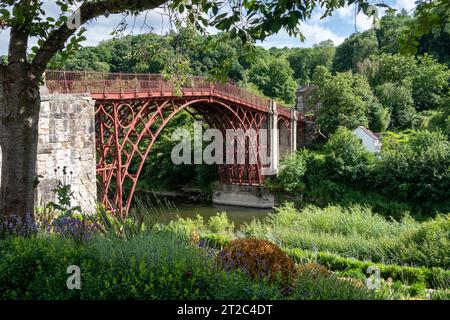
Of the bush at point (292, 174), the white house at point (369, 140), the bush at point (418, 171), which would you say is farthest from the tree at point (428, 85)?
the bush at point (292, 174)

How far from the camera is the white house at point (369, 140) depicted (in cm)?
3059

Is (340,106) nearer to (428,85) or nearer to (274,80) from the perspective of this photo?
A: (428,85)

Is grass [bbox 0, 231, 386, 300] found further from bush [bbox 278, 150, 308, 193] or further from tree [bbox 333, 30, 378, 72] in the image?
tree [bbox 333, 30, 378, 72]

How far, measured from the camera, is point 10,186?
5312 millimetres

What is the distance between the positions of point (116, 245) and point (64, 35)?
246cm

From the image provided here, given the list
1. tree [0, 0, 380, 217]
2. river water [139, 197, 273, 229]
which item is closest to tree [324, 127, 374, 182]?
river water [139, 197, 273, 229]

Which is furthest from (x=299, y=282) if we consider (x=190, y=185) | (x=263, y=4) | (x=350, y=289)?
(x=190, y=185)

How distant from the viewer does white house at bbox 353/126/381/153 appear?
30.6 meters

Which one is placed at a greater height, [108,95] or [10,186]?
[108,95]

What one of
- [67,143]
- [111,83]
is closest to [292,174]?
[111,83]

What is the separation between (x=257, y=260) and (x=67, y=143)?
8.69m

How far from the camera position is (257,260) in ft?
14.6

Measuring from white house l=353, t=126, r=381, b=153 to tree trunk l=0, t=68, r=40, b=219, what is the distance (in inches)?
A: 1072
